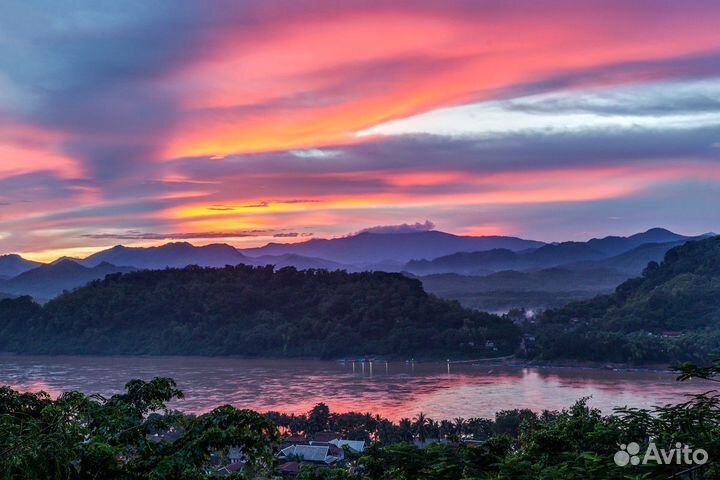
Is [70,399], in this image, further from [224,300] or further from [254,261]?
[254,261]

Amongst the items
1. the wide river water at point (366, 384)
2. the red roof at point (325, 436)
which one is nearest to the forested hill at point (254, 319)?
the wide river water at point (366, 384)

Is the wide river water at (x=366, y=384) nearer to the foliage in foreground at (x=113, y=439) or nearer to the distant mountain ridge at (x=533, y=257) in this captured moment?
the foliage in foreground at (x=113, y=439)

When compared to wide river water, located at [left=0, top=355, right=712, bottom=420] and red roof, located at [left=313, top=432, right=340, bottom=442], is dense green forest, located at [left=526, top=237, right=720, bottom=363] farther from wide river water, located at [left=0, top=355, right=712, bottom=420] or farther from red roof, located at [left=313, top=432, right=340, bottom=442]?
A: red roof, located at [left=313, top=432, right=340, bottom=442]

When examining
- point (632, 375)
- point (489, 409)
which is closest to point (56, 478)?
point (489, 409)

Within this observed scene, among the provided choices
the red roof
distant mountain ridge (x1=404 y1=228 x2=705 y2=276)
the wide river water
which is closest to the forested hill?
the wide river water

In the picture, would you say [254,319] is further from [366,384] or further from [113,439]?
[113,439]

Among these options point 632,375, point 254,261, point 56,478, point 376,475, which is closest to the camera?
point 56,478
